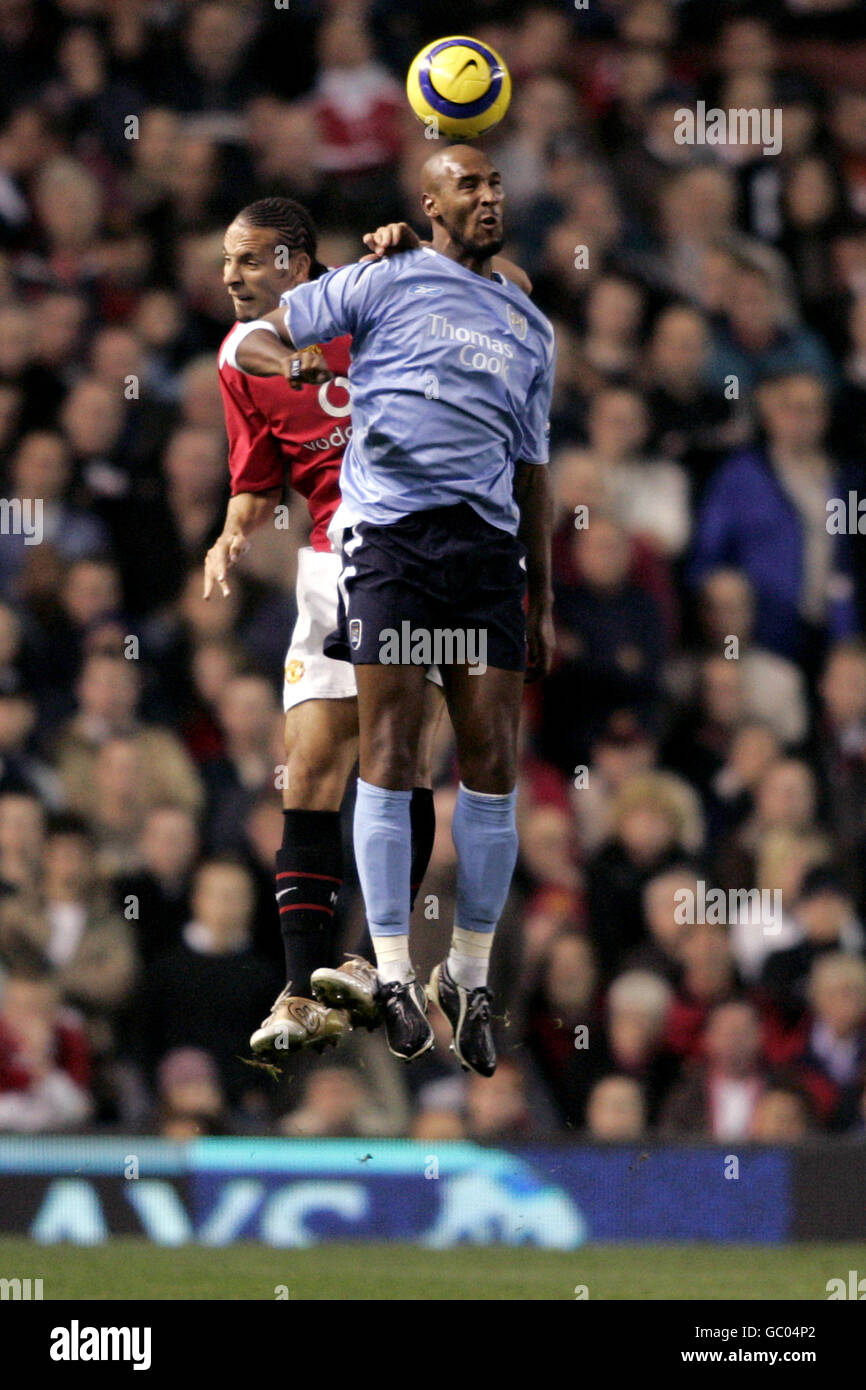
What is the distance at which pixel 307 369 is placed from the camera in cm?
666

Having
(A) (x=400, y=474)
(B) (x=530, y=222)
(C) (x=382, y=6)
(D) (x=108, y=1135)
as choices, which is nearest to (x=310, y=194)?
(B) (x=530, y=222)

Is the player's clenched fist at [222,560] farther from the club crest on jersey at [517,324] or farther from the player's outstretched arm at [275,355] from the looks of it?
the club crest on jersey at [517,324]

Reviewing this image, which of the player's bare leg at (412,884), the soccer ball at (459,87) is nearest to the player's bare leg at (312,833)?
the player's bare leg at (412,884)

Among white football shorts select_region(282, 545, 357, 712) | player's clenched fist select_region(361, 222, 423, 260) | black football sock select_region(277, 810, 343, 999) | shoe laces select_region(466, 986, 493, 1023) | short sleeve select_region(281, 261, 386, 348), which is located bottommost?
shoe laces select_region(466, 986, 493, 1023)

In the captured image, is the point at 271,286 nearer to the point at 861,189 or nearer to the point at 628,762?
the point at 628,762

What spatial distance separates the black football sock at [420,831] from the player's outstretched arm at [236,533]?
32.3 inches

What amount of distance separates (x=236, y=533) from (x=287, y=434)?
372 mm

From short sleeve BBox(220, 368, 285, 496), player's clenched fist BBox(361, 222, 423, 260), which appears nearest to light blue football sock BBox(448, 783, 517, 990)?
short sleeve BBox(220, 368, 285, 496)

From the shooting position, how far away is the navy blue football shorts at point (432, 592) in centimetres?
681

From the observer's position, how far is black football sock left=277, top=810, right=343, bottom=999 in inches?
289

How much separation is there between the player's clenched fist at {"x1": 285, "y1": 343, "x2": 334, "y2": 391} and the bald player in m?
0.06

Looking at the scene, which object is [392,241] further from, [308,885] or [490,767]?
[308,885]

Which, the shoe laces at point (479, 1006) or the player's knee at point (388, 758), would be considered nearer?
the player's knee at point (388, 758)

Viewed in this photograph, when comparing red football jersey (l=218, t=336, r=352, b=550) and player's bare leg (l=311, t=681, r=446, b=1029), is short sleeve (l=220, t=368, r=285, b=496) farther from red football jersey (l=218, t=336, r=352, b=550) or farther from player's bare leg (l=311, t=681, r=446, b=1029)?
player's bare leg (l=311, t=681, r=446, b=1029)
